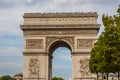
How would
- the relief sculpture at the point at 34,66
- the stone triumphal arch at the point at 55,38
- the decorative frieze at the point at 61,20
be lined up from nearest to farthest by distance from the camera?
the stone triumphal arch at the point at 55,38 < the relief sculpture at the point at 34,66 < the decorative frieze at the point at 61,20

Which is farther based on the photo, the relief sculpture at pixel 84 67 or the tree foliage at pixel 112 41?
the relief sculpture at pixel 84 67

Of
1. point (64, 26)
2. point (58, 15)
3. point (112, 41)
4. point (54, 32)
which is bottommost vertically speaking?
point (112, 41)

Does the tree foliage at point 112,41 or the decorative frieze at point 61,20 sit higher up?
the decorative frieze at point 61,20

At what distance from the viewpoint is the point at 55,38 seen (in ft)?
222

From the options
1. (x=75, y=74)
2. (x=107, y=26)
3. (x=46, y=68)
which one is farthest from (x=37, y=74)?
(x=107, y=26)

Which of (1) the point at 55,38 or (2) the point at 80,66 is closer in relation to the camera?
(2) the point at 80,66

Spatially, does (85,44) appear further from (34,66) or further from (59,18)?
(34,66)

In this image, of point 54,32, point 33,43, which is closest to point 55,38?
point 54,32

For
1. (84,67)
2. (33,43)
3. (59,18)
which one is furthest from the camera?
(59,18)

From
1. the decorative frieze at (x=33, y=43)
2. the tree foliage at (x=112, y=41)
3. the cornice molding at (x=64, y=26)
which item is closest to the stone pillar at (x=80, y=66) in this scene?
the cornice molding at (x=64, y=26)

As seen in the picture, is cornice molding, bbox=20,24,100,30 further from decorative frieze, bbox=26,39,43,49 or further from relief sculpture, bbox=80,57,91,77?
relief sculpture, bbox=80,57,91,77

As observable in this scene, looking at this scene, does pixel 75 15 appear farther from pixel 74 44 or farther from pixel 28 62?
pixel 28 62

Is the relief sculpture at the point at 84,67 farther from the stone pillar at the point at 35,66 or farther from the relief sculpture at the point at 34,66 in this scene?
the relief sculpture at the point at 34,66

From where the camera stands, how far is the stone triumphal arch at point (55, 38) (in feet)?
218
